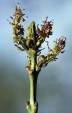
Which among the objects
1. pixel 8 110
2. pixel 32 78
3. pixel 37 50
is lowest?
pixel 32 78

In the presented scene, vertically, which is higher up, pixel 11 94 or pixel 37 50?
pixel 11 94

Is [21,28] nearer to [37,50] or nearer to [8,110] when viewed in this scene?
[37,50]

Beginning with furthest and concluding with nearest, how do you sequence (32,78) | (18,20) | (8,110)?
(8,110) < (18,20) < (32,78)

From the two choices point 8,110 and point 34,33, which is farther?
point 8,110

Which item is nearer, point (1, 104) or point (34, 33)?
point (34, 33)

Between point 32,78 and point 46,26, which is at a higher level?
point 46,26

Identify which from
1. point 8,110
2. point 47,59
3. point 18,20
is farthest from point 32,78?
point 8,110

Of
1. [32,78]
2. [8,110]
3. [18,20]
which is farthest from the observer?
[8,110]

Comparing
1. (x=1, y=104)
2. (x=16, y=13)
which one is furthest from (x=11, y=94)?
(x=16, y=13)

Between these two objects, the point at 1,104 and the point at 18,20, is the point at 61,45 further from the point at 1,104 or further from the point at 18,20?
the point at 1,104
